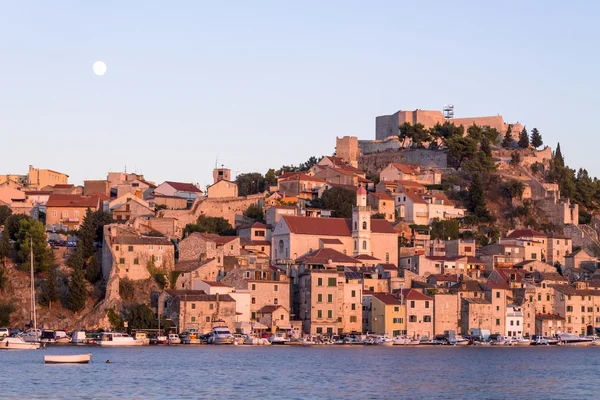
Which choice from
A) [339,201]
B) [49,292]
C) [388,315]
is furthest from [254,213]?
[49,292]

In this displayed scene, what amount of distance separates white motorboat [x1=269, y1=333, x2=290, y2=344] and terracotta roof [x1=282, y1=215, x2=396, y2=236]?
11138 millimetres

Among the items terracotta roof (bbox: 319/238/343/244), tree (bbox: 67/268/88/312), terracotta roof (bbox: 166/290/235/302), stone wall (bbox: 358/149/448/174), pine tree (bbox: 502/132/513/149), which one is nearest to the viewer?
terracotta roof (bbox: 166/290/235/302)

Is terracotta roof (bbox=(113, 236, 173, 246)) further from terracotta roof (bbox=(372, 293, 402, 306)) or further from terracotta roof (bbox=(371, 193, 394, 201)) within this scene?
terracotta roof (bbox=(371, 193, 394, 201))

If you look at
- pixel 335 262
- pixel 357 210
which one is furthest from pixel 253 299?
pixel 357 210

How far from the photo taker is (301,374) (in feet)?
206

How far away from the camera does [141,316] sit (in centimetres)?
8206

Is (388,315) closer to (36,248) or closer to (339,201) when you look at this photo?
(339,201)

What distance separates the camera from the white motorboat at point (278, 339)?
83938 mm

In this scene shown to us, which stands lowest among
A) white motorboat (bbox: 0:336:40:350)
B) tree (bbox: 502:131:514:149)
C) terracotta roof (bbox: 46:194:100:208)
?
white motorboat (bbox: 0:336:40:350)

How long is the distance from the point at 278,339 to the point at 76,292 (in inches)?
583

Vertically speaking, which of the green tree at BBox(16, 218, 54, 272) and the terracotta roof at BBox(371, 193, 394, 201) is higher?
the terracotta roof at BBox(371, 193, 394, 201)

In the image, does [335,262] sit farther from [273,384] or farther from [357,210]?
[273,384]

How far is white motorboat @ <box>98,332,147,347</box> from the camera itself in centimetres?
8019

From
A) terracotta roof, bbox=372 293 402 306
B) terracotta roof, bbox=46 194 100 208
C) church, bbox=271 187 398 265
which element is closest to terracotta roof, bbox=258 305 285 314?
church, bbox=271 187 398 265
